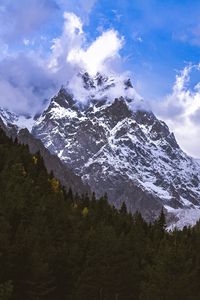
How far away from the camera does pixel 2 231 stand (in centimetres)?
5247

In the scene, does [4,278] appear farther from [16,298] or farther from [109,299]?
[109,299]

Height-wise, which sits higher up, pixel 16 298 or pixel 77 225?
pixel 77 225

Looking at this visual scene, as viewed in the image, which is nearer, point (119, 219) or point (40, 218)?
point (40, 218)

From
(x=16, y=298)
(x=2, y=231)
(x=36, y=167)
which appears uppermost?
(x=36, y=167)

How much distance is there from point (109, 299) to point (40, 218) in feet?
38.6

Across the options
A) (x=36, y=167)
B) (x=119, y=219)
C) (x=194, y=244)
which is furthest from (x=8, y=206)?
(x=36, y=167)

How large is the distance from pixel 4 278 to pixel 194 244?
4541cm

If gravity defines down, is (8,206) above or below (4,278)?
above

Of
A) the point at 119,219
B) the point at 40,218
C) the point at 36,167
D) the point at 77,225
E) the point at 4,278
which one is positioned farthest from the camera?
the point at 36,167

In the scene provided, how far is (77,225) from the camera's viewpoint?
81.6 meters

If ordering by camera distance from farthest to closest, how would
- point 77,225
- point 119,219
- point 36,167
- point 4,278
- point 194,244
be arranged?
1. point 36,167
2. point 119,219
3. point 194,244
4. point 77,225
5. point 4,278

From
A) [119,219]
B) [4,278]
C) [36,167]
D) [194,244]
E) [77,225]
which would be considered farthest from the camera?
[36,167]

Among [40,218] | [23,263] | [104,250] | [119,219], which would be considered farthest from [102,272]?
[119,219]

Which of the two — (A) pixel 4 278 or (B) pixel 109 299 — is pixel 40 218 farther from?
(A) pixel 4 278
